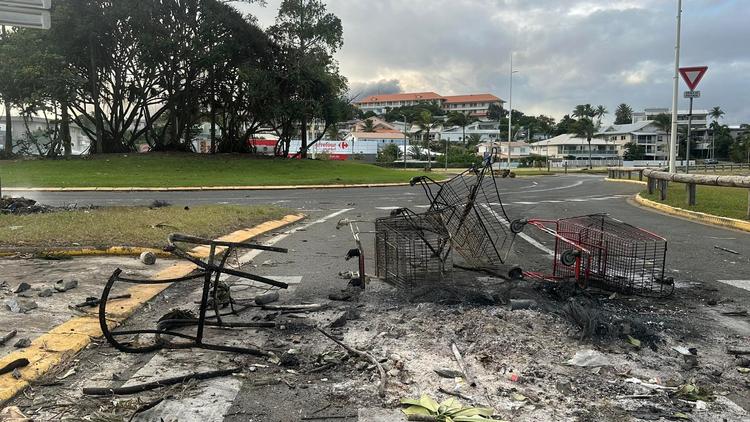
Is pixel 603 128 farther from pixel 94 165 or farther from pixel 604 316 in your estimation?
pixel 604 316

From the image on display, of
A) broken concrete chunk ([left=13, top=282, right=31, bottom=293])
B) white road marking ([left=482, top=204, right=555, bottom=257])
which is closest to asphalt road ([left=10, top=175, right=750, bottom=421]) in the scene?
white road marking ([left=482, top=204, right=555, bottom=257])

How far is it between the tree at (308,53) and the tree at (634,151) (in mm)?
81571

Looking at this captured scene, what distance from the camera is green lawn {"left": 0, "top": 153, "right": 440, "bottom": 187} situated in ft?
92.8

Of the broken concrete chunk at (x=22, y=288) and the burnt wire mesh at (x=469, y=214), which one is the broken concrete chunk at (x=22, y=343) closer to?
the broken concrete chunk at (x=22, y=288)

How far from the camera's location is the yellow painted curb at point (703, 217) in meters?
11.7

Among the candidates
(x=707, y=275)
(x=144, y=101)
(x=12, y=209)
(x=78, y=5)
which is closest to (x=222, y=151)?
(x=144, y=101)

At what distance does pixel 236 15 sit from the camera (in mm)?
40562

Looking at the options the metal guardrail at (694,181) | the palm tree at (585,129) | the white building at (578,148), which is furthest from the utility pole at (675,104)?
the white building at (578,148)

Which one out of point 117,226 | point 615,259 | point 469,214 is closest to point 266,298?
point 469,214

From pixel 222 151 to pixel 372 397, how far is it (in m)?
46.6

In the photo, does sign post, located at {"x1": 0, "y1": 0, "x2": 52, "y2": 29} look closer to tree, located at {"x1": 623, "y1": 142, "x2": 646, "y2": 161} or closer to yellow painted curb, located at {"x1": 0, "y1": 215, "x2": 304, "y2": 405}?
yellow painted curb, located at {"x1": 0, "y1": 215, "x2": 304, "y2": 405}

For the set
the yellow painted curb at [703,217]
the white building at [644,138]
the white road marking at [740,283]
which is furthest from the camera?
the white building at [644,138]

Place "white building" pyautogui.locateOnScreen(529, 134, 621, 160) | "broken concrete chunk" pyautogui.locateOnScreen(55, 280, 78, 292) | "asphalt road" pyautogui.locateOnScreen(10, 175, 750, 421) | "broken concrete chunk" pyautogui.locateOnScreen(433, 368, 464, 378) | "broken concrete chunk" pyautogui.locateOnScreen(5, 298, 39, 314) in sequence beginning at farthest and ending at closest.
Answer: "white building" pyautogui.locateOnScreen(529, 134, 621, 160)
"broken concrete chunk" pyautogui.locateOnScreen(55, 280, 78, 292)
"broken concrete chunk" pyautogui.locateOnScreen(5, 298, 39, 314)
"broken concrete chunk" pyautogui.locateOnScreen(433, 368, 464, 378)
"asphalt road" pyautogui.locateOnScreen(10, 175, 750, 421)

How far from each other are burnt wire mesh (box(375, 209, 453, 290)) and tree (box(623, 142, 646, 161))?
11270cm
